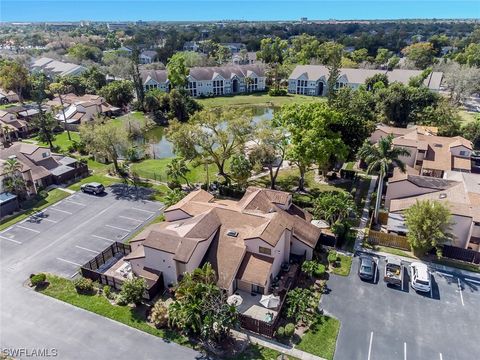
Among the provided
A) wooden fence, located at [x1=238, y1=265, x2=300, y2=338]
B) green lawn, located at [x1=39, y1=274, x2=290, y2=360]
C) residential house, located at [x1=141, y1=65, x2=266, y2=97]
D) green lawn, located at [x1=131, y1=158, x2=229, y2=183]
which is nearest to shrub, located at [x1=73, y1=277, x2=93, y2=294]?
green lawn, located at [x1=39, y1=274, x2=290, y2=360]

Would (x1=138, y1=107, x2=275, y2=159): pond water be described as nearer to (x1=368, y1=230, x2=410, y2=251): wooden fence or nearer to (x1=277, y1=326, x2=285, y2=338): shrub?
(x1=368, y1=230, x2=410, y2=251): wooden fence

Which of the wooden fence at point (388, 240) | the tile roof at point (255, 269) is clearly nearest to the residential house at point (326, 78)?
the wooden fence at point (388, 240)

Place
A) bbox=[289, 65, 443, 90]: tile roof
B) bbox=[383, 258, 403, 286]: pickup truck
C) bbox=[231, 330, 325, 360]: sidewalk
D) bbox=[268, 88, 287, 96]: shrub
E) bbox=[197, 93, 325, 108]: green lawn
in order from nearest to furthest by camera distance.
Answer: bbox=[231, 330, 325, 360]: sidewalk → bbox=[383, 258, 403, 286]: pickup truck → bbox=[289, 65, 443, 90]: tile roof → bbox=[197, 93, 325, 108]: green lawn → bbox=[268, 88, 287, 96]: shrub

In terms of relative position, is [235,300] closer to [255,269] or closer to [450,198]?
[255,269]

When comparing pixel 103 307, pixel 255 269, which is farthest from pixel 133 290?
pixel 255 269

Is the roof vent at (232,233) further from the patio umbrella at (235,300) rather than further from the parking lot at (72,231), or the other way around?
the parking lot at (72,231)

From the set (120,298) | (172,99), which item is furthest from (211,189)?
(172,99)

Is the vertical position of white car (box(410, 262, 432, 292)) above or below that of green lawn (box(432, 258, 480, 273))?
above
